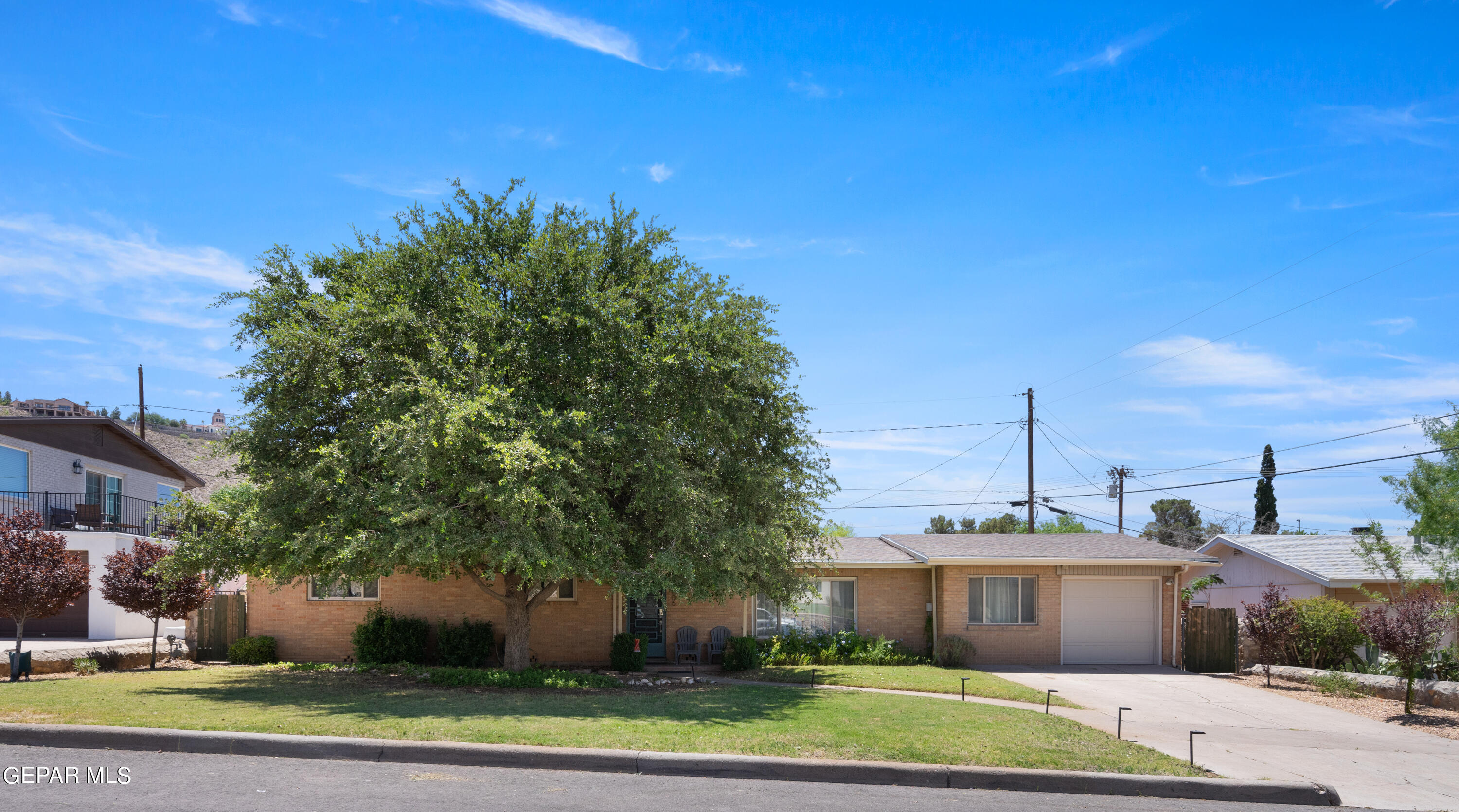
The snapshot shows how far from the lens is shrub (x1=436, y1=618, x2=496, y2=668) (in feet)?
68.4

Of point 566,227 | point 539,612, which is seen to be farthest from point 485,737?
point 539,612

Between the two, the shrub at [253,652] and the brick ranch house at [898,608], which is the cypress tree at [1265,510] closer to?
the brick ranch house at [898,608]

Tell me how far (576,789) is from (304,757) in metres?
3.42

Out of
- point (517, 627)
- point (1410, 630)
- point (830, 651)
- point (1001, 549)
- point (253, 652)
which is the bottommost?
point (830, 651)

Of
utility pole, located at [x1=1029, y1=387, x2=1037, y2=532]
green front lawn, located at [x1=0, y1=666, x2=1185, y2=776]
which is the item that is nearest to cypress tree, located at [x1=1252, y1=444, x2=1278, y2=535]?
utility pole, located at [x1=1029, y1=387, x2=1037, y2=532]

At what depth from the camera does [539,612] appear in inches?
872

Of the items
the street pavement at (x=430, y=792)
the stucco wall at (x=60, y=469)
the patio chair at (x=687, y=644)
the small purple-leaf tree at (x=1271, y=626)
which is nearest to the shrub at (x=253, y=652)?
the patio chair at (x=687, y=644)

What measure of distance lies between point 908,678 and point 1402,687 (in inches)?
362

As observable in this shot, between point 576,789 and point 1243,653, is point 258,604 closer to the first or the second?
point 576,789

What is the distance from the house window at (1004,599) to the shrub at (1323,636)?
18.6 feet

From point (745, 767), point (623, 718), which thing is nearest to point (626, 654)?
point (623, 718)

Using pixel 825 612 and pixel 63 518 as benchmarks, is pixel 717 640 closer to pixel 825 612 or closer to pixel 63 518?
pixel 825 612

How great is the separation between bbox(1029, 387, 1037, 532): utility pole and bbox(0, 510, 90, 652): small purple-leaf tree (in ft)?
95.9

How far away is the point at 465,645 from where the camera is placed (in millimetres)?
20875
